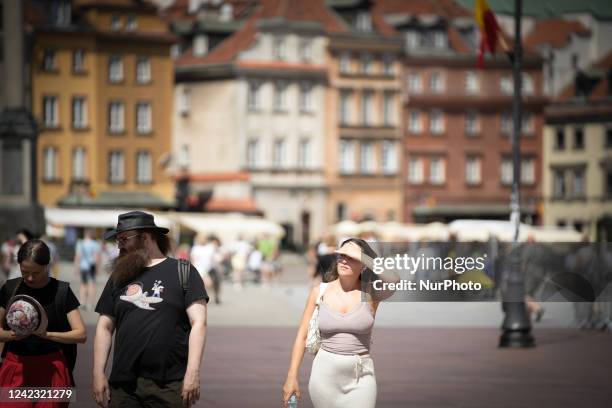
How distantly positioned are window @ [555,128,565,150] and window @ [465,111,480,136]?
223 inches

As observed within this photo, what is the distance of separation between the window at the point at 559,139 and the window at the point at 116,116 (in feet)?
95.9

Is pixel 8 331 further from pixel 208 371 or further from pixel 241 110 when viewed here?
pixel 241 110

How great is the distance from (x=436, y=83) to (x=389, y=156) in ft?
17.0

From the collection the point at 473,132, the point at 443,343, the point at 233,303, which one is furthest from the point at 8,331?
the point at 473,132

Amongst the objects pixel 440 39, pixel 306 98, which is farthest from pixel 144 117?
pixel 440 39

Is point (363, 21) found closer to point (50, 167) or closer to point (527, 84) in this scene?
point (527, 84)

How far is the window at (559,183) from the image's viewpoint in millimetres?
102875

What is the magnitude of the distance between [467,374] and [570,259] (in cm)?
1189

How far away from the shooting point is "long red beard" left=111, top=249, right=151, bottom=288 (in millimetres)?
8398

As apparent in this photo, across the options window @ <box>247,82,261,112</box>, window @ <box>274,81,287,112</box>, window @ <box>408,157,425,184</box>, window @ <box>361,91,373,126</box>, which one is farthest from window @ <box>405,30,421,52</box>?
window @ <box>247,82,261,112</box>

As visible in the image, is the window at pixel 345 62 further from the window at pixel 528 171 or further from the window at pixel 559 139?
the window at pixel 559 139

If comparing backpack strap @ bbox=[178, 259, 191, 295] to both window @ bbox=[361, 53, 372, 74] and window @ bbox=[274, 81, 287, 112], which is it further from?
window @ bbox=[361, 53, 372, 74]

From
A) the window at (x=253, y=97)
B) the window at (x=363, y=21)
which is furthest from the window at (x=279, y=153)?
the window at (x=363, y=21)

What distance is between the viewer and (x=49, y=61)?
283 feet
